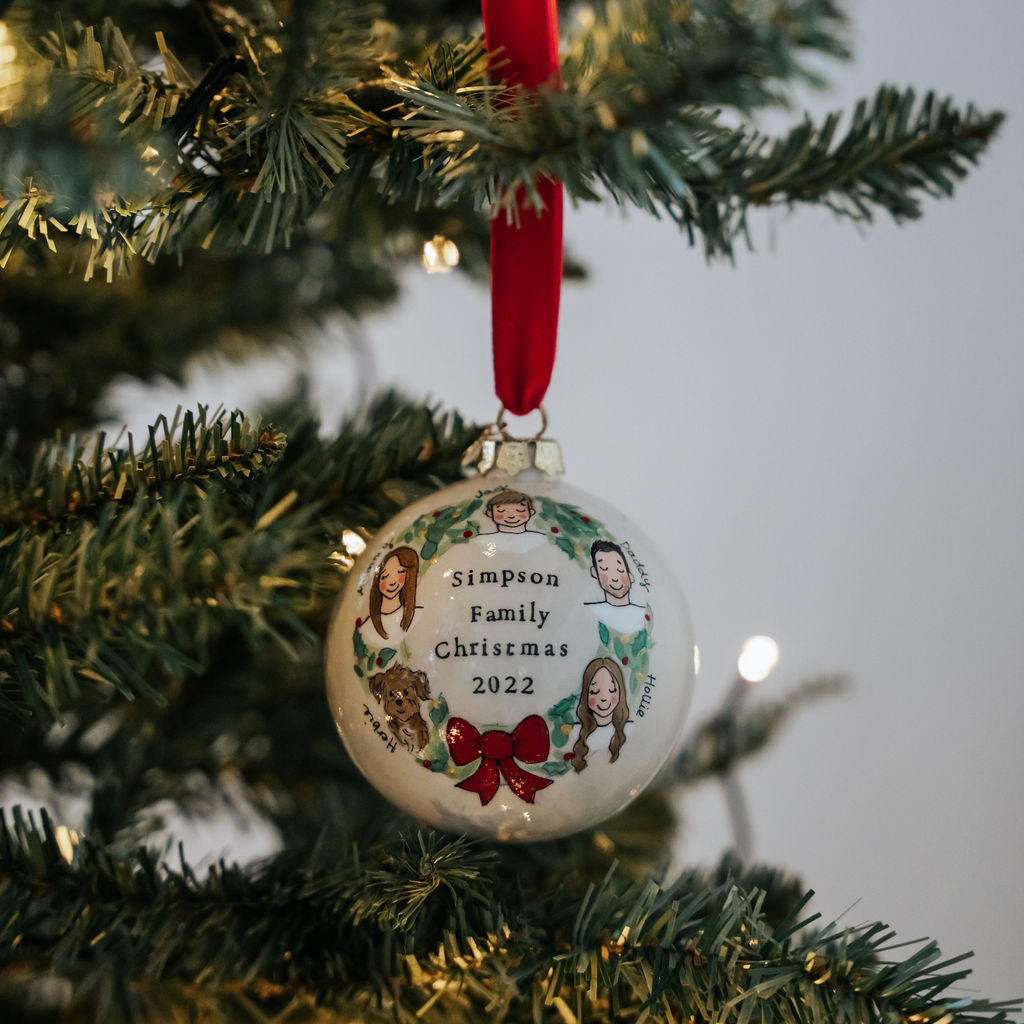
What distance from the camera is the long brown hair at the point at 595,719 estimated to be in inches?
12.3

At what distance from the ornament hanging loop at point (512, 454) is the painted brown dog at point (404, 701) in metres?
0.09

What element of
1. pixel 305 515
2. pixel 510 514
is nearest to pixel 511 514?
pixel 510 514

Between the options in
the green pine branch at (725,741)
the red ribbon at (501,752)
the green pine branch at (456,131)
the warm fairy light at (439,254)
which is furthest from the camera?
the green pine branch at (725,741)

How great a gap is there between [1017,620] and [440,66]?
2.35 ft

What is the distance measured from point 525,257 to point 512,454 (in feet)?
0.24

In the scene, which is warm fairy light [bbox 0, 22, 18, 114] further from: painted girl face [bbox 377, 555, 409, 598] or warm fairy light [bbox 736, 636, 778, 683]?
warm fairy light [bbox 736, 636, 778, 683]

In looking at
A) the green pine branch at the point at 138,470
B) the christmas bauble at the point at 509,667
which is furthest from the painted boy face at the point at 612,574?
the green pine branch at the point at 138,470

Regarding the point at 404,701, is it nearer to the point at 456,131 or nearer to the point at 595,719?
the point at 595,719

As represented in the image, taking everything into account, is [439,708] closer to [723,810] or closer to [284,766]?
[284,766]

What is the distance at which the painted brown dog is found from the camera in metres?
0.32

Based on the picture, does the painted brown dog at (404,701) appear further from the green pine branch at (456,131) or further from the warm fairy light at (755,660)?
the warm fairy light at (755,660)

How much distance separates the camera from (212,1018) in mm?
350

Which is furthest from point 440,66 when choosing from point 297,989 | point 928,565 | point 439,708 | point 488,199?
point 928,565

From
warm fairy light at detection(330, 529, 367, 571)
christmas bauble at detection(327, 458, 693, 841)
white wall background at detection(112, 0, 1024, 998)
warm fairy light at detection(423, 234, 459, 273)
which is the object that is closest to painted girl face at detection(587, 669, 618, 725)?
christmas bauble at detection(327, 458, 693, 841)
